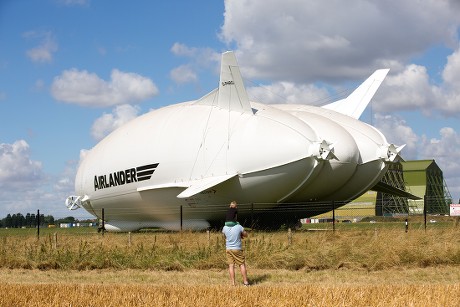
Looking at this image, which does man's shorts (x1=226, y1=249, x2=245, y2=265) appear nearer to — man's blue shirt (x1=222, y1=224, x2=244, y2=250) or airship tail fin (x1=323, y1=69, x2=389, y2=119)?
man's blue shirt (x1=222, y1=224, x2=244, y2=250)

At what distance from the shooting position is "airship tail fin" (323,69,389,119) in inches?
1828

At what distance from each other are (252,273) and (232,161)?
1590cm

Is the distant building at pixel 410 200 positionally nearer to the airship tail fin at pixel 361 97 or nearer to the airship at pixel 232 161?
the airship tail fin at pixel 361 97

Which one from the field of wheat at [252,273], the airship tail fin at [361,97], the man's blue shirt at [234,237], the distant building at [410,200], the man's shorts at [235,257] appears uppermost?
the airship tail fin at [361,97]

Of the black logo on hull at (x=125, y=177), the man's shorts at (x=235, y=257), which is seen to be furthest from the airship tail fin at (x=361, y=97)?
the man's shorts at (x=235, y=257)

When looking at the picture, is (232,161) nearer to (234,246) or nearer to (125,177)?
(125,177)

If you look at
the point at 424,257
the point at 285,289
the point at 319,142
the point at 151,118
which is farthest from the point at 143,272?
the point at 151,118

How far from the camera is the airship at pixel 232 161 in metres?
34.3

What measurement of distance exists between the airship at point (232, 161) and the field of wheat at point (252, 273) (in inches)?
361

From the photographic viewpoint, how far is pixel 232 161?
35062 mm

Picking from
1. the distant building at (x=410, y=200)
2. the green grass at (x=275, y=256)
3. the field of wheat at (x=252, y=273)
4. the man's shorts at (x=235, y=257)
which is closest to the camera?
the field of wheat at (x=252, y=273)

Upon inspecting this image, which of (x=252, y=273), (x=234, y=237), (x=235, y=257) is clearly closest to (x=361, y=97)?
(x=252, y=273)

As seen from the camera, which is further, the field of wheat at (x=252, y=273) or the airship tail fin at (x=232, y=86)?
the airship tail fin at (x=232, y=86)

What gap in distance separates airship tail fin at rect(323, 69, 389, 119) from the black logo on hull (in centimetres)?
1550
